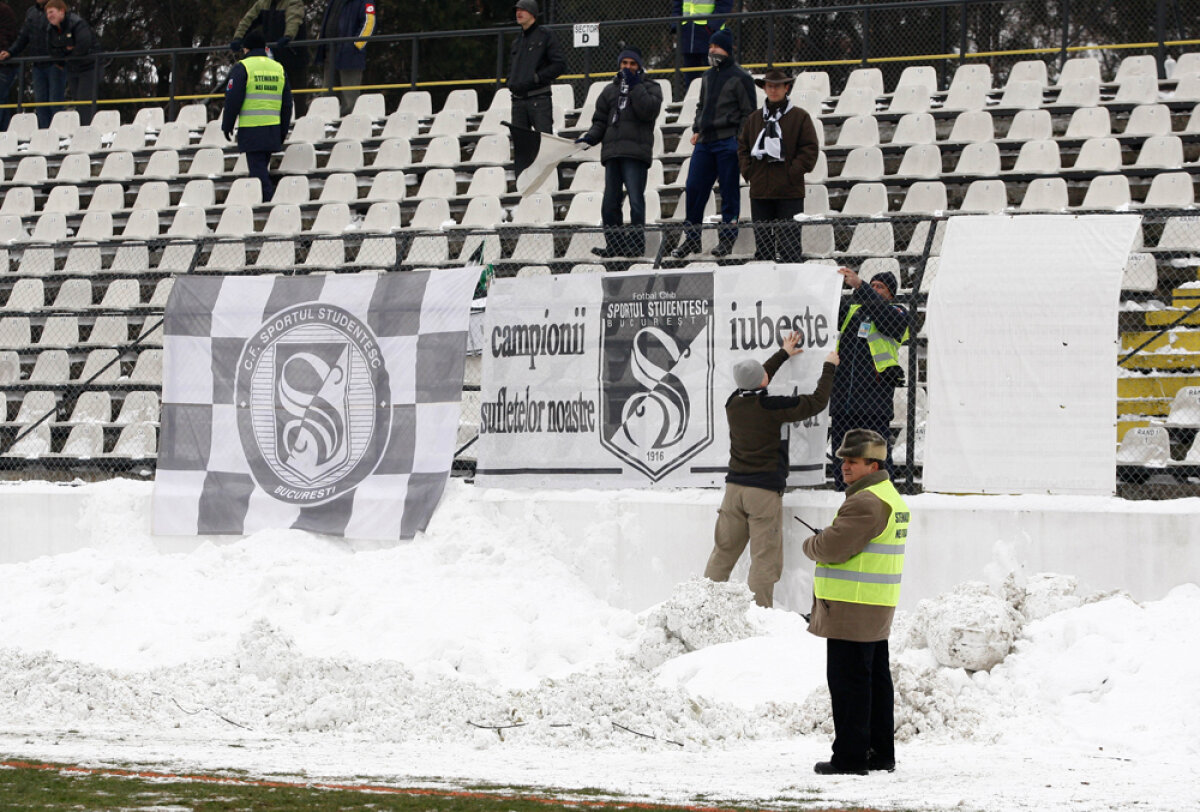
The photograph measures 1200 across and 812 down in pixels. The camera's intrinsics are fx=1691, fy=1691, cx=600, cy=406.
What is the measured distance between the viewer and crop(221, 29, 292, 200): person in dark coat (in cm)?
1839

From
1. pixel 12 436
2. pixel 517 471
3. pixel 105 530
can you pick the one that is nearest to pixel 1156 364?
pixel 517 471

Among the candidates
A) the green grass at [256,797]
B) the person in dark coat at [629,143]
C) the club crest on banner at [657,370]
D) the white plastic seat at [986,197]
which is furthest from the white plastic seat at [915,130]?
the green grass at [256,797]

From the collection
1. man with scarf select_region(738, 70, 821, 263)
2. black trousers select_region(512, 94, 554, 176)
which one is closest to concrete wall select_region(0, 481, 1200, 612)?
man with scarf select_region(738, 70, 821, 263)

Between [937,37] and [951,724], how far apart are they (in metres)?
15.4

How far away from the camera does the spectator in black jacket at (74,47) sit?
21.7 meters

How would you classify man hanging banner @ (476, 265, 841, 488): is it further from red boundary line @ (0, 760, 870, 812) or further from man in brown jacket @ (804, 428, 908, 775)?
red boundary line @ (0, 760, 870, 812)

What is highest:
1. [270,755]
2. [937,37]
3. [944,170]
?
[937,37]

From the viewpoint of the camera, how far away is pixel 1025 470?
1055 centimetres

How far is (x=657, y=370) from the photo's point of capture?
1170cm

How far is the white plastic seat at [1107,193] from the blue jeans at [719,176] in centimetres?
299

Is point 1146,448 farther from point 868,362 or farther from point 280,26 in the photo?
point 280,26

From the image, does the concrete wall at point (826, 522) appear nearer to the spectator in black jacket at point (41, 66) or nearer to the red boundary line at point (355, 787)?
the red boundary line at point (355, 787)

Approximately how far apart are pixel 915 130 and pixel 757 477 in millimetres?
6957

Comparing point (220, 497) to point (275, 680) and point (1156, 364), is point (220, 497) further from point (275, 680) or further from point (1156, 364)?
point (1156, 364)
